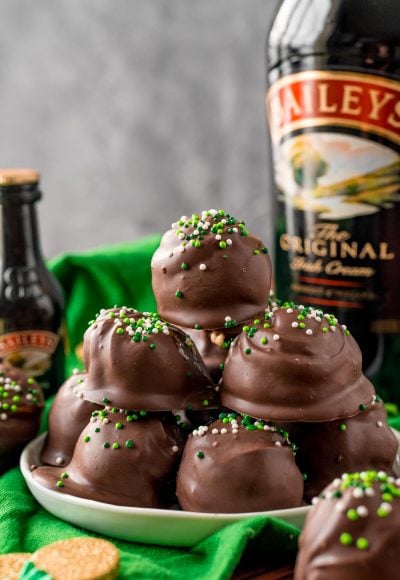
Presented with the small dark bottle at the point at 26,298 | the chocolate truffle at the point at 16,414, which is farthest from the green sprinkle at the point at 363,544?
the small dark bottle at the point at 26,298

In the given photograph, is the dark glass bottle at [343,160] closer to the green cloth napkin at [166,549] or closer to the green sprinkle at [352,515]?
the green cloth napkin at [166,549]

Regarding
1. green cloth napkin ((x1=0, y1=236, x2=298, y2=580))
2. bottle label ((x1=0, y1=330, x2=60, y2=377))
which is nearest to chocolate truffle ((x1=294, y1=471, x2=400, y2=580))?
green cloth napkin ((x1=0, y1=236, x2=298, y2=580))

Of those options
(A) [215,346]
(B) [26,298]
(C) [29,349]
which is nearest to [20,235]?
(B) [26,298]

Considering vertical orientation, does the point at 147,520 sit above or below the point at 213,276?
below

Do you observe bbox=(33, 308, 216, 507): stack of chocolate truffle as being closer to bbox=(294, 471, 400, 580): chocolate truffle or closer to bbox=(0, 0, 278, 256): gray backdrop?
bbox=(294, 471, 400, 580): chocolate truffle

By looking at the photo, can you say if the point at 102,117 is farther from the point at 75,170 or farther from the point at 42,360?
the point at 42,360

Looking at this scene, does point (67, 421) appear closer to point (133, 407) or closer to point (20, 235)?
point (133, 407)
